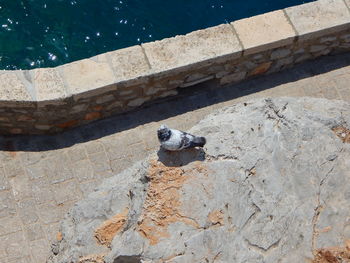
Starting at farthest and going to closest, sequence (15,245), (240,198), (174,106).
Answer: (174,106), (15,245), (240,198)

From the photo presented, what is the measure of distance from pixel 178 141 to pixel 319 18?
12.2ft

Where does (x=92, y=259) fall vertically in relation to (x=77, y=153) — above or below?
below

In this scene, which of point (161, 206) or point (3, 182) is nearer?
point (161, 206)

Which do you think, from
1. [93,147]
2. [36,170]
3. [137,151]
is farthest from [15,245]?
[137,151]

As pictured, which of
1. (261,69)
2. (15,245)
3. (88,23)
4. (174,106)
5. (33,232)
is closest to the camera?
(15,245)

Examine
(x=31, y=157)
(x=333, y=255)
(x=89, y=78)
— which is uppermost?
(x=89, y=78)

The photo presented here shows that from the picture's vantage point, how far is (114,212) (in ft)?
18.9

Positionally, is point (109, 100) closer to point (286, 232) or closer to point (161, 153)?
point (161, 153)

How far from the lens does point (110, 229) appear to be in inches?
221

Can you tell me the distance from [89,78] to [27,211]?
1.80 metres

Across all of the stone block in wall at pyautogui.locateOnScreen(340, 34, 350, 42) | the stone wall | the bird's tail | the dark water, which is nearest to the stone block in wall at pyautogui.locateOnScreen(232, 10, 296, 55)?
the stone wall

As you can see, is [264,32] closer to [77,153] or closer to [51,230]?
[77,153]

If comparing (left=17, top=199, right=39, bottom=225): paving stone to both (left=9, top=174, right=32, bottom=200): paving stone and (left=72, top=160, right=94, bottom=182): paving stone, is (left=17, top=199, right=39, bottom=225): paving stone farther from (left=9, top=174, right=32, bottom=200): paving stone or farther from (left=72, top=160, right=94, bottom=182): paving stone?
(left=72, top=160, right=94, bottom=182): paving stone

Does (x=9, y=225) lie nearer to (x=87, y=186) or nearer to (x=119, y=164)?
(x=87, y=186)
